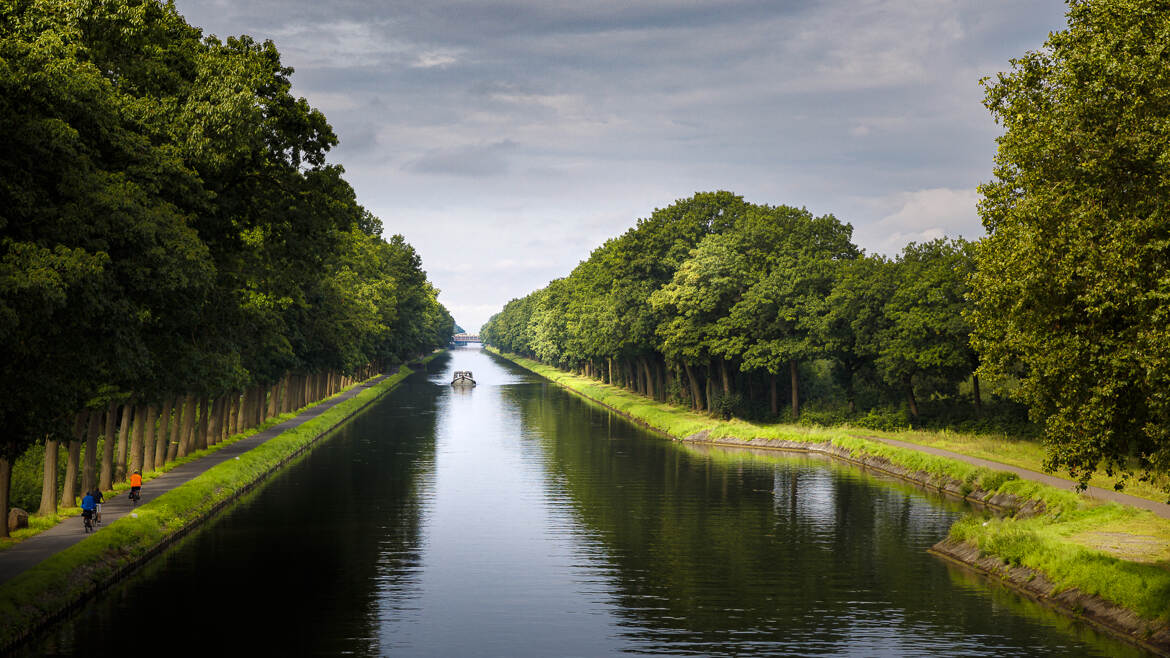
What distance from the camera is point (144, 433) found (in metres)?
48.1

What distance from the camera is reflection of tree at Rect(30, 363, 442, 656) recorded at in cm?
2472

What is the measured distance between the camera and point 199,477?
44719 mm

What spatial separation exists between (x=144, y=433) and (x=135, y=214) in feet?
89.5

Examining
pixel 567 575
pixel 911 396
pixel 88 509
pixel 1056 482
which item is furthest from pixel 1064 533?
pixel 911 396

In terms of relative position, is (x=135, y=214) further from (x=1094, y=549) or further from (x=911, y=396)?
(x=911, y=396)

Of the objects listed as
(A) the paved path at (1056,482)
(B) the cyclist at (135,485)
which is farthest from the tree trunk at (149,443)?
(A) the paved path at (1056,482)

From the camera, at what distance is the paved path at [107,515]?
91.5ft

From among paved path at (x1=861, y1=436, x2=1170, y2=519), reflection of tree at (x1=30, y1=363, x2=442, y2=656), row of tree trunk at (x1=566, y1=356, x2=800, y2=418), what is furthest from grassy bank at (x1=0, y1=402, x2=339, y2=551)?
paved path at (x1=861, y1=436, x2=1170, y2=519)

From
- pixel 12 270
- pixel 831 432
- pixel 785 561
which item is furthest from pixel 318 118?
pixel 831 432

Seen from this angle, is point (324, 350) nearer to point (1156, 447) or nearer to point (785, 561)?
point (785, 561)

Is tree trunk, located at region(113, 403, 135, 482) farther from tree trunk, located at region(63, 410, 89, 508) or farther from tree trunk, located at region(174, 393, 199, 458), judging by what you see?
tree trunk, located at region(174, 393, 199, 458)

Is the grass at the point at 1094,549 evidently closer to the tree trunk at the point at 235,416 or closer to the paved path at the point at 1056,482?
the paved path at the point at 1056,482

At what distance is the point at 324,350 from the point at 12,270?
A: 54.4 meters

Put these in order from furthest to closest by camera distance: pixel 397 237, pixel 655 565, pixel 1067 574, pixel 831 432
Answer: pixel 397 237, pixel 831 432, pixel 655 565, pixel 1067 574
